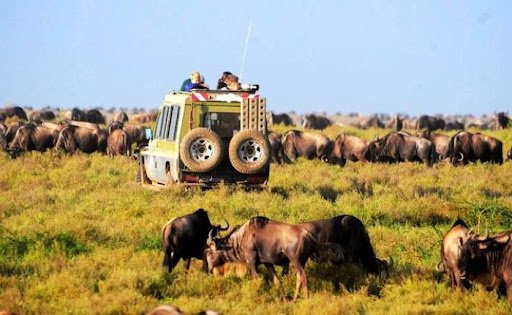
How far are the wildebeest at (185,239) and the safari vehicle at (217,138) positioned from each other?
217 inches

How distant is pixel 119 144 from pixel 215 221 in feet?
59.7

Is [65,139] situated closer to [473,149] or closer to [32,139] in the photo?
[32,139]

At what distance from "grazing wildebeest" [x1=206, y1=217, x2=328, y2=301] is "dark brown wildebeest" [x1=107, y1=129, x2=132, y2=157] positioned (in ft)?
72.0

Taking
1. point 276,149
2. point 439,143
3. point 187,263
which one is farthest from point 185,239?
point 439,143

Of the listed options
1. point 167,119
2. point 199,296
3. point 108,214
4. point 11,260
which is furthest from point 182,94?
point 199,296

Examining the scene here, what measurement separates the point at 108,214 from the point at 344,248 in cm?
609

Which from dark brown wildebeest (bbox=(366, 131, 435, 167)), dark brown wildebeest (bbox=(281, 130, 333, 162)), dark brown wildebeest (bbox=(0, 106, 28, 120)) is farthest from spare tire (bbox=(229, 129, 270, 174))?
dark brown wildebeest (bbox=(0, 106, 28, 120))

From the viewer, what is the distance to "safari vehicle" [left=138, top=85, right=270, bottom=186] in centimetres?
1873

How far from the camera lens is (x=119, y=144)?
1358 inches

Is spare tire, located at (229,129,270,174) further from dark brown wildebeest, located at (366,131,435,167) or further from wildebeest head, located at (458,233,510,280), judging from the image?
dark brown wildebeest, located at (366,131,435,167)

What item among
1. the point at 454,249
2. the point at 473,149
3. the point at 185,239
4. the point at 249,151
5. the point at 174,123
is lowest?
the point at 473,149

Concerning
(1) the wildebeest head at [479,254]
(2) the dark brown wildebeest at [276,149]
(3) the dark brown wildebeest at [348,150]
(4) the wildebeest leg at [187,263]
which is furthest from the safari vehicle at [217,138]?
(3) the dark brown wildebeest at [348,150]

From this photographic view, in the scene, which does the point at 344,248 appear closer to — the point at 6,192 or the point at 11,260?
the point at 11,260

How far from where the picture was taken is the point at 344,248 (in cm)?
1268
